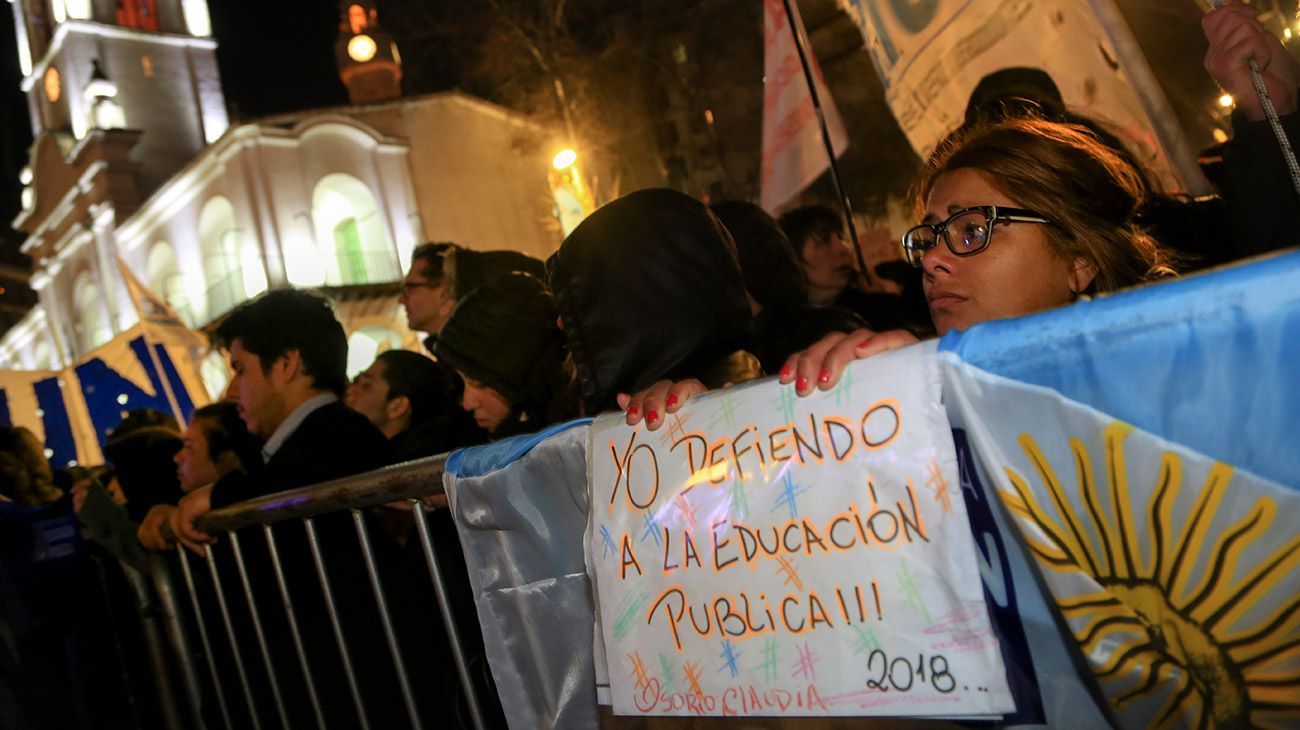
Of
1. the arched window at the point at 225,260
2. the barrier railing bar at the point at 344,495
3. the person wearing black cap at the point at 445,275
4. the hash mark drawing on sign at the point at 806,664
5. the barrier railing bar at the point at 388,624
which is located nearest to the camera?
the hash mark drawing on sign at the point at 806,664

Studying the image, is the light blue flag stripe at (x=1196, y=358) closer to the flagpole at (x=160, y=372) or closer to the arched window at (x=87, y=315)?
the flagpole at (x=160, y=372)

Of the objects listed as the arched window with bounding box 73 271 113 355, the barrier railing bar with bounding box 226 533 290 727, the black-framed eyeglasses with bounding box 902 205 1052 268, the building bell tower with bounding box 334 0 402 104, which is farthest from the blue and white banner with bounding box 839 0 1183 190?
the arched window with bounding box 73 271 113 355

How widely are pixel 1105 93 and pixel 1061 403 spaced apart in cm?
216

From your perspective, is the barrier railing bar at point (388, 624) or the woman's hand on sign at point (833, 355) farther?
the barrier railing bar at point (388, 624)

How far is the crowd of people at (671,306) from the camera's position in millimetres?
1992

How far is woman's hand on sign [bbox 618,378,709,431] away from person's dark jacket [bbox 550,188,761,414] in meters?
0.48

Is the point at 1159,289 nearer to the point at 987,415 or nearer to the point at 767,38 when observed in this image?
the point at 987,415

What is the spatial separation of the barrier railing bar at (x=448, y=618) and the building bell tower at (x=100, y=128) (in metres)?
32.5

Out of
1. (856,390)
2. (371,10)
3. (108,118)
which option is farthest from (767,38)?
(108,118)

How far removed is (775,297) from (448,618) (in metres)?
1.69

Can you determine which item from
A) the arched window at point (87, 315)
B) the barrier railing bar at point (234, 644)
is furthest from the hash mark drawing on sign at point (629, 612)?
the arched window at point (87, 315)

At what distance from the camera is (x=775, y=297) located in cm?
343

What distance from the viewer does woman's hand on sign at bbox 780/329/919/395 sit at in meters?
1.46

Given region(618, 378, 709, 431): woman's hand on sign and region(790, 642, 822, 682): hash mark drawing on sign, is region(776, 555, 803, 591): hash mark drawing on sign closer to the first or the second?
region(790, 642, 822, 682): hash mark drawing on sign
